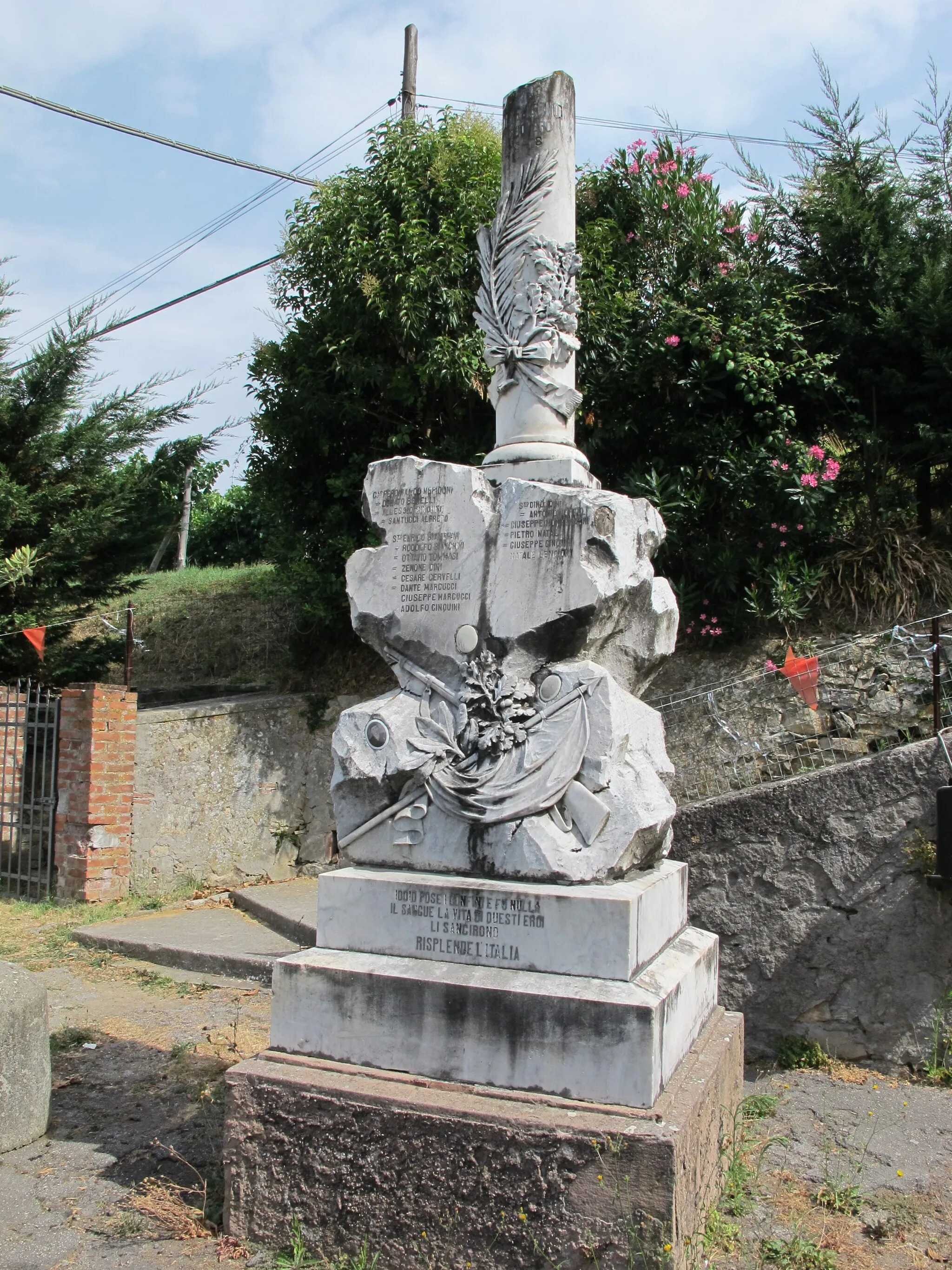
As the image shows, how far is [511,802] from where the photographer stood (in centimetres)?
360

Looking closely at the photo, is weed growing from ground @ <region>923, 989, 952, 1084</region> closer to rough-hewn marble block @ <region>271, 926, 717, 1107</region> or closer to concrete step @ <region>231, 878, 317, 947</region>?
rough-hewn marble block @ <region>271, 926, 717, 1107</region>

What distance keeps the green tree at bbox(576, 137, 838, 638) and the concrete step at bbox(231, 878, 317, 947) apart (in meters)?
3.88

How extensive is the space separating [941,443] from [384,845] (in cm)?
633

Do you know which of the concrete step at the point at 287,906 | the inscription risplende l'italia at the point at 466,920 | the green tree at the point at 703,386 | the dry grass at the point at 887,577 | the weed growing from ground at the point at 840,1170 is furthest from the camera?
the green tree at the point at 703,386

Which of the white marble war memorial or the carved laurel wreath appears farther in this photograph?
the carved laurel wreath

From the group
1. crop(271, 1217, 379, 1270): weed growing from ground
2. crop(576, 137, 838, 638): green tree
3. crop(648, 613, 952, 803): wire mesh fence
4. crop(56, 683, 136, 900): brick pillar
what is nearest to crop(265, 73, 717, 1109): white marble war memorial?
crop(271, 1217, 379, 1270): weed growing from ground

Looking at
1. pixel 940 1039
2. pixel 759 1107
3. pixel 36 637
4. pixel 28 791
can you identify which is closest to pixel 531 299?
pixel 759 1107

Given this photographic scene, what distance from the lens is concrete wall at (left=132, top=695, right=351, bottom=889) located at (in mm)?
8969

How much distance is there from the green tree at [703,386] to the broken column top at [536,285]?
14.2 ft

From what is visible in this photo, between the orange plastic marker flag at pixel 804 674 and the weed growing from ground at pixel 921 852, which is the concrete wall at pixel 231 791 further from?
the weed growing from ground at pixel 921 852

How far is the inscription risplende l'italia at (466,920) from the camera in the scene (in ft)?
11.3

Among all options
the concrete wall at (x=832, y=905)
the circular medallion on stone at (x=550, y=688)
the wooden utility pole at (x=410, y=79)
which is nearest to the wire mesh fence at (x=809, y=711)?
the concrete wall at (x=832, y=905)

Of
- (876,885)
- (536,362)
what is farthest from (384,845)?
(876,885)

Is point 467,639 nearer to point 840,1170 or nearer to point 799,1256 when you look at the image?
point 799,1256
